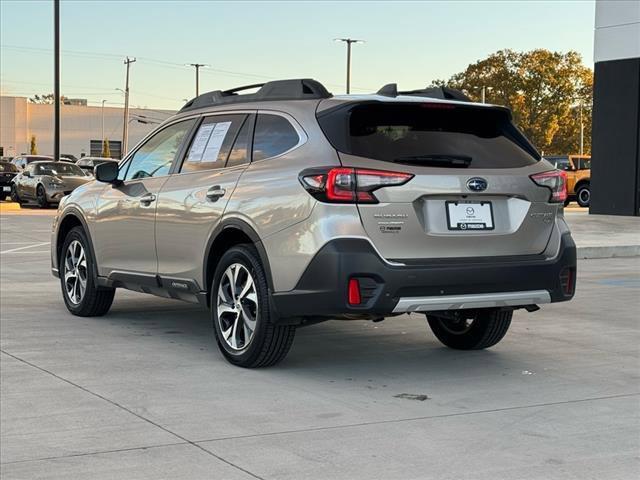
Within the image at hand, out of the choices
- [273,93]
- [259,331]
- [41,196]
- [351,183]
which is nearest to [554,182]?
[351,183]

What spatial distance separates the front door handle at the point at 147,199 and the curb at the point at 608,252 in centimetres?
958

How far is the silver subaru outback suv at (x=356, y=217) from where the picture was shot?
607 centimetres

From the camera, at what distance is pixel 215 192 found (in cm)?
707

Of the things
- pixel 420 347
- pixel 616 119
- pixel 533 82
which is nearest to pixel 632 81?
Result: pixel 616 119

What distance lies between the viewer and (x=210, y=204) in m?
7.09

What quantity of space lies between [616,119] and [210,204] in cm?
2233

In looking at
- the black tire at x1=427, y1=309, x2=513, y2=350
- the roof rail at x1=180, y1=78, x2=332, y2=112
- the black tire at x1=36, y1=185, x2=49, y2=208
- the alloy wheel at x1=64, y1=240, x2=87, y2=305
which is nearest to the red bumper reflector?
the roof rail at x1=180, y1=78, x2=332, y2=112

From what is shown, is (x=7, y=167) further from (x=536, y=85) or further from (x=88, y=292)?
(x=536, y=85)

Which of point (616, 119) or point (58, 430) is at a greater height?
point (616, 119)

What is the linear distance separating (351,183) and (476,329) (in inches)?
82.0

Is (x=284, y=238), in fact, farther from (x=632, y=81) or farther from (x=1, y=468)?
(x=632, y=81)

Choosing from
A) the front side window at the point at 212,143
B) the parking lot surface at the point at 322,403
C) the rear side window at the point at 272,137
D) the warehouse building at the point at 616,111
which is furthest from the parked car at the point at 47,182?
the rear side window at the point at 272,137

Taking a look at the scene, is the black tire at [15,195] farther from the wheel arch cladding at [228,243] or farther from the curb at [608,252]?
the wheel arch cladding at [228,243]

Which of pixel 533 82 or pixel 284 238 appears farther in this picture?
pixel 533 82
